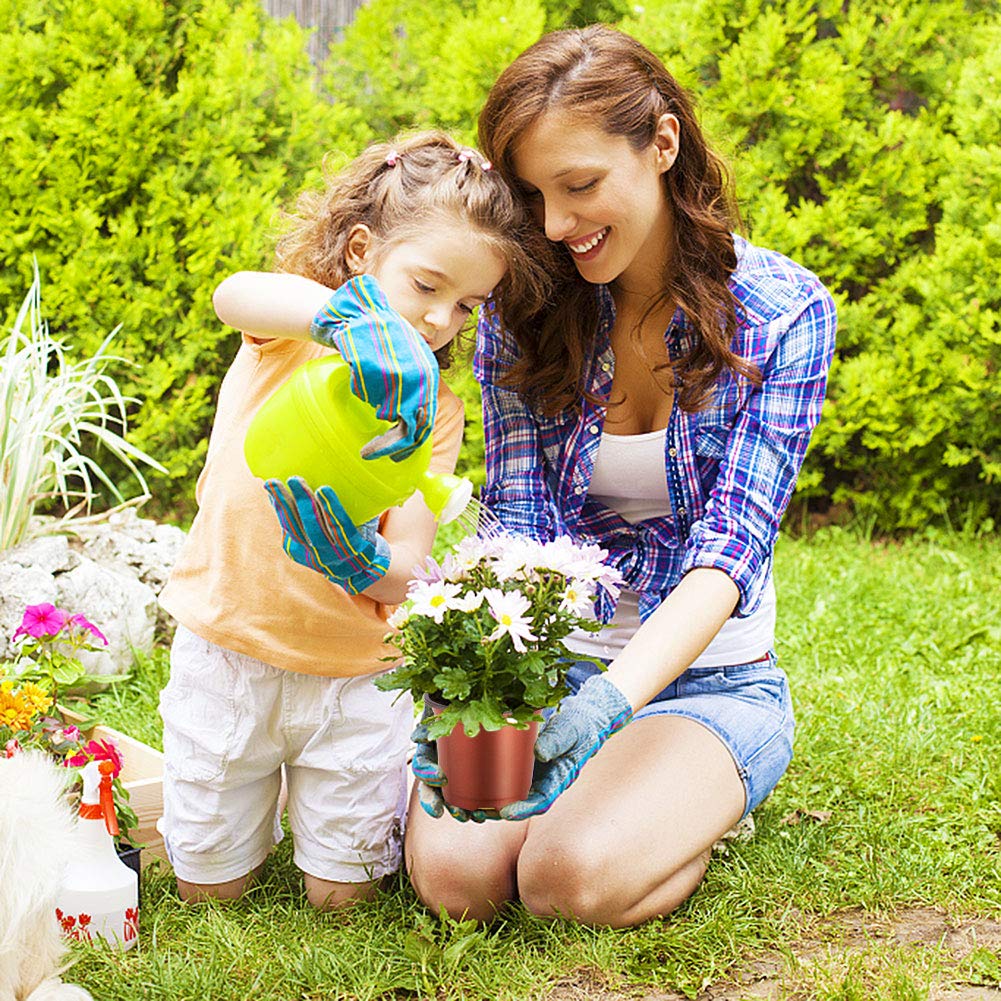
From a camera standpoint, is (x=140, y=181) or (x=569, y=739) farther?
(x=140, y=181)

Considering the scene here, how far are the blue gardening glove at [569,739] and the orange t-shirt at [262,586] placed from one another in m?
0.43

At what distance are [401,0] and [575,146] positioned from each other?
3861mm

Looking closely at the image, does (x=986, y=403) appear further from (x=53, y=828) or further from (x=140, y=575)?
(x=53, y=828)

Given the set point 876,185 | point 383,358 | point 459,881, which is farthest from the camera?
point 876,185

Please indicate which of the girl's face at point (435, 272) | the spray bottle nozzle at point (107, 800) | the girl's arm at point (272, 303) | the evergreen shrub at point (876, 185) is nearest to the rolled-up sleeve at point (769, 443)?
the girl's face at point (435, 272)

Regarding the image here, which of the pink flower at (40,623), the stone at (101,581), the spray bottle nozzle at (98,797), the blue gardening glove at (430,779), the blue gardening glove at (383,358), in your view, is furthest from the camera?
the stone at (101,581)

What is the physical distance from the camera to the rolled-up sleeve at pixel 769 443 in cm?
212

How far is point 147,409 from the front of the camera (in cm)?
450

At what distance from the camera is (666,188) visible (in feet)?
7.23

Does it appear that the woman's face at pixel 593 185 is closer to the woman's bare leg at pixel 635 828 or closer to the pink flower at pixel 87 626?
the woman's bare leg at pixel 635 828

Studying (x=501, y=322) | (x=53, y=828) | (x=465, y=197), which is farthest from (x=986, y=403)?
(x=53, y=828)

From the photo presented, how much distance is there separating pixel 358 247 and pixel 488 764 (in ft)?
2.89

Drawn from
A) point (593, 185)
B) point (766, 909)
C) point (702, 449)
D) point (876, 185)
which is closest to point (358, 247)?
point (593, 185)

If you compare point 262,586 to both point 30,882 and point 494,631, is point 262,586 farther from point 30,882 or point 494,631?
point 30,882
